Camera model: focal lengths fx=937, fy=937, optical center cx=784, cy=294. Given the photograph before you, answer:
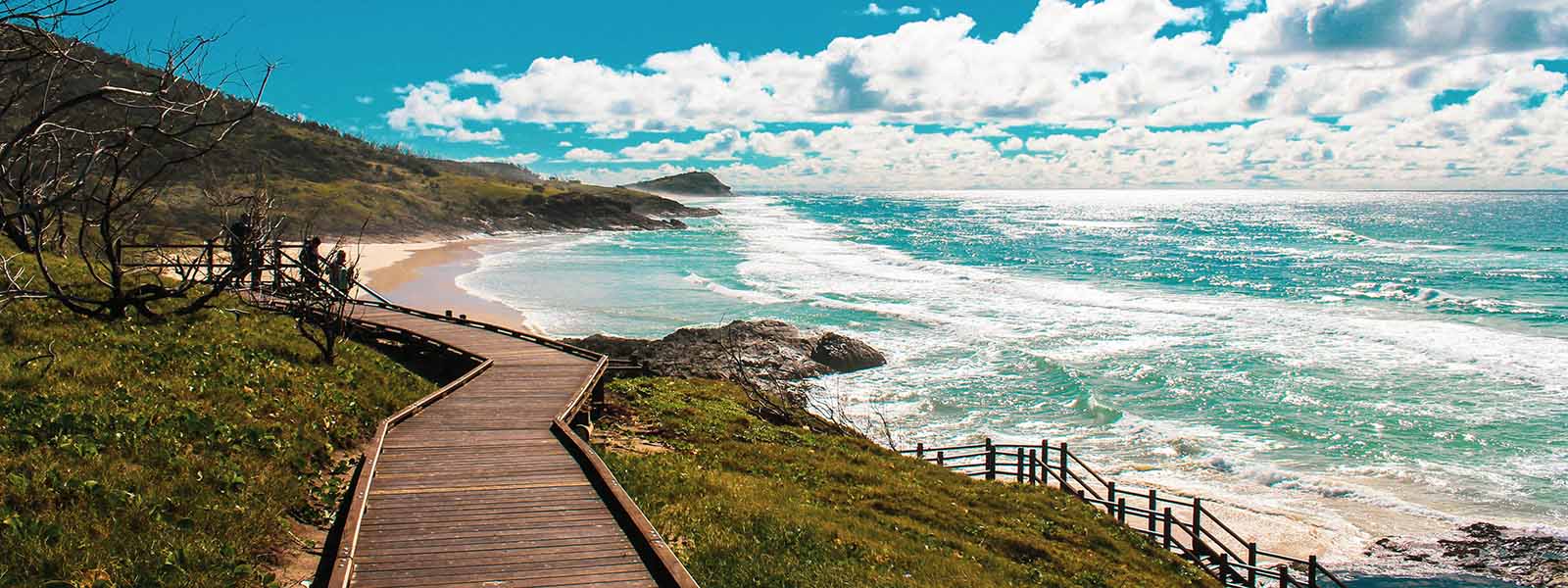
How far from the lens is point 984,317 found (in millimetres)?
49000

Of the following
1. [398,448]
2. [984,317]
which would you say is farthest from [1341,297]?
[398,448]

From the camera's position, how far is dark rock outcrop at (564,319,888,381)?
107ft

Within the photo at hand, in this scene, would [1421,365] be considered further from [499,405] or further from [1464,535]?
[499,405]

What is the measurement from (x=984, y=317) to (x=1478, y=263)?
61830mm

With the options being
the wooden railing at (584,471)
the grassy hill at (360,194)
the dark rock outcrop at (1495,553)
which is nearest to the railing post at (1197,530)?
the dark rock outcrop at (1495,553)

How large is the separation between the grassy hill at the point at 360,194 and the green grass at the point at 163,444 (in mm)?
70782

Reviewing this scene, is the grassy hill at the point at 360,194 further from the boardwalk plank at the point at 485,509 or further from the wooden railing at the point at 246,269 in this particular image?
the boardwalk plank at the point at 485,509

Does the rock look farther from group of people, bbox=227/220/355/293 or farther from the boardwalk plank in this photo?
the boardwalk plank

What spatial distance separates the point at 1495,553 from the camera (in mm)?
19938

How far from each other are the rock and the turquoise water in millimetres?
917

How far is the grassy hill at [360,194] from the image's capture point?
9700 cm

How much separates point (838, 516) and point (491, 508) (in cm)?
530

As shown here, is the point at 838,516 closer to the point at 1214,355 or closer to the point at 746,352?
the point at 746,352

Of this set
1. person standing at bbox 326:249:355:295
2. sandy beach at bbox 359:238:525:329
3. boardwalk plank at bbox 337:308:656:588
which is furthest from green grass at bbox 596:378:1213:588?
sandy beach at bbox 359:238:525:329
